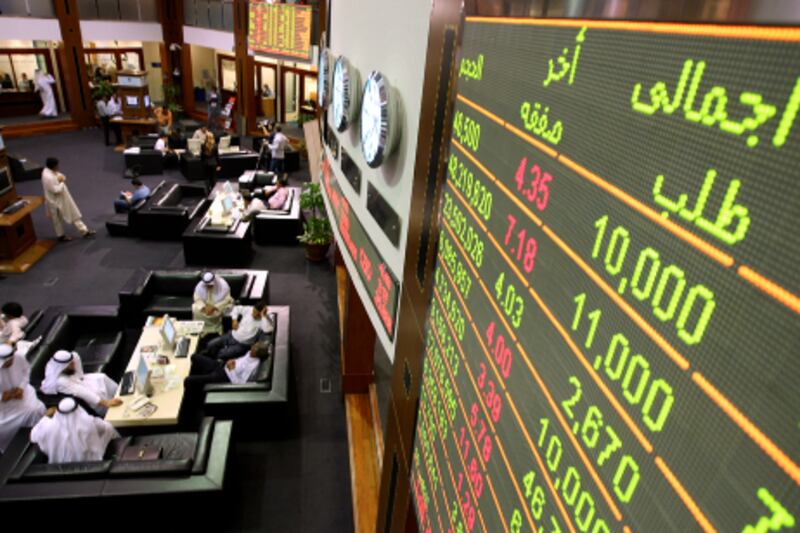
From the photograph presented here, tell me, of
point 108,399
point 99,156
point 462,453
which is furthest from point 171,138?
point 462,453

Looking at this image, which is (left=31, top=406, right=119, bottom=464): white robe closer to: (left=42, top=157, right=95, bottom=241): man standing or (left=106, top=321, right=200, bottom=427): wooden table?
(left=106, top=321, right=200, bottom=427): wooden table

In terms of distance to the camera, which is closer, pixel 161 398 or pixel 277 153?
pixel 161 398

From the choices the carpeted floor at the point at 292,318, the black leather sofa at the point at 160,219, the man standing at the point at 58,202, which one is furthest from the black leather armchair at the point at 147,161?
the man standing at the point at 58,202

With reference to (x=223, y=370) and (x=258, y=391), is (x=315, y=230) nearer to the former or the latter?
(x=223, y=370)

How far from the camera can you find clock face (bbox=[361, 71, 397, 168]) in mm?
3514

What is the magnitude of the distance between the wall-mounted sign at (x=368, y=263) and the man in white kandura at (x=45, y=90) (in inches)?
715

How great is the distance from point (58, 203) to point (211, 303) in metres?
5.16

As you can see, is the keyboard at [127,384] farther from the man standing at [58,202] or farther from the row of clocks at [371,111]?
the man standing at [58,202]

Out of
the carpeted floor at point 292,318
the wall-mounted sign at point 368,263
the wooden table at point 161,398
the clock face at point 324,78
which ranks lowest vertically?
the carpeted floor at point 292,318

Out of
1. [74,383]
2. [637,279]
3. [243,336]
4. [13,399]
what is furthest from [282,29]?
[637,279]

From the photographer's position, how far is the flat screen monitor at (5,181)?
974 centimetres

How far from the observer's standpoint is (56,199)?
34.6 feet

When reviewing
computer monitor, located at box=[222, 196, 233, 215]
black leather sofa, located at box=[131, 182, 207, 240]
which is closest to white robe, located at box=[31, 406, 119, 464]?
computer monitor, located at box=[222, 196, 233, 215]

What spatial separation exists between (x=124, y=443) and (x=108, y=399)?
32.7 inches
